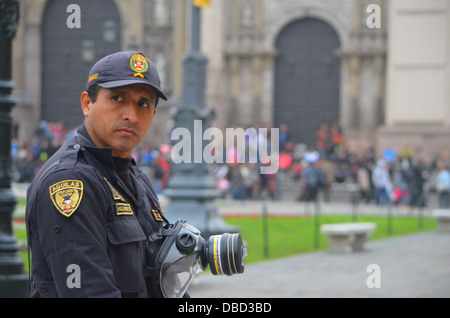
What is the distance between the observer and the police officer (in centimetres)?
268

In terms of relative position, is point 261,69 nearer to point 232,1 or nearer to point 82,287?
point 232,1

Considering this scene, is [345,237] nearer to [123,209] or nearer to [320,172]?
[123,209]

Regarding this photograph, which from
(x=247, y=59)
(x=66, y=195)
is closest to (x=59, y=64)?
(x=247, y=59)

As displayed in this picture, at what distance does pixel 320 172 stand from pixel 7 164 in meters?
21.9

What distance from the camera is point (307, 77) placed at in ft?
132

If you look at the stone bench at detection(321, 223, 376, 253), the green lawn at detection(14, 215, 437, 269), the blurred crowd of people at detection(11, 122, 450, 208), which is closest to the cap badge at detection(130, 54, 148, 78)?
the green lawn at detection(14, 215, 437, 269)

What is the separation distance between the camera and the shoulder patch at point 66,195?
2.68 m

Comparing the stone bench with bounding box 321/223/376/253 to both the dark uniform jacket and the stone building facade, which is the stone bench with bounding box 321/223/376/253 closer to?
the dark uniform jacket

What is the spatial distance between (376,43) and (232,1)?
7260mm

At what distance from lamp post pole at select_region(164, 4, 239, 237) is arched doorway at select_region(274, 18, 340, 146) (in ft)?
84.1

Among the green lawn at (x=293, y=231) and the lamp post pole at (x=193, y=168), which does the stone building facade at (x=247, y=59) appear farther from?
the lamp post pole at (x=193, y=168)

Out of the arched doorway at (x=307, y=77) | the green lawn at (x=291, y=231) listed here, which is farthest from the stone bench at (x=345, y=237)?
the arched doorway at (x=307, y=77)
